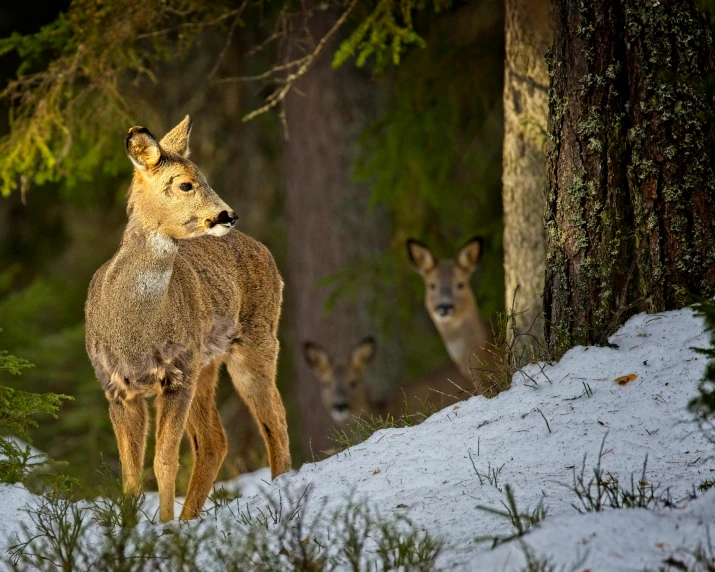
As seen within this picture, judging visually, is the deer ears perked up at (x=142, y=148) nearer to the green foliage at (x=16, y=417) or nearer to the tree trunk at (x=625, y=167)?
the green foliage at (x=16, y=417)

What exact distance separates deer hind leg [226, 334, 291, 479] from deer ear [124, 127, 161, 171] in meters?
1.59

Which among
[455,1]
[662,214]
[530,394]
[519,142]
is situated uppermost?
[455,1]

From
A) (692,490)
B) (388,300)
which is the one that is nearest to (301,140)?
(388,300)

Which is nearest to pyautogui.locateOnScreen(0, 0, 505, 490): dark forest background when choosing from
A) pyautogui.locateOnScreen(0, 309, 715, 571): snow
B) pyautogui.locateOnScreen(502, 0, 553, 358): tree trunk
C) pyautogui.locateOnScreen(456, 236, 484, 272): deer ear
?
pyautogui.locateOnScreen(456, 236, 484, 272): deer ear

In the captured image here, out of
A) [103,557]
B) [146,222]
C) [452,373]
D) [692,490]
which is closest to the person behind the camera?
[103,557]

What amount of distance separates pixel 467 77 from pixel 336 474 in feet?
21.9

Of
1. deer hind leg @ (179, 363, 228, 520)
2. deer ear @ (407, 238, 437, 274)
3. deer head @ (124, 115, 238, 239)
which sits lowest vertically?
deer hind leg @ (179, 363, 228, 520)

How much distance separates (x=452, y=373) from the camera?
38.4 feet

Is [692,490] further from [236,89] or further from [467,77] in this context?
[236,89]

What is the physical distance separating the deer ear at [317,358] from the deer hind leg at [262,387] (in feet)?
17.0

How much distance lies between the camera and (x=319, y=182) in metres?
12.8

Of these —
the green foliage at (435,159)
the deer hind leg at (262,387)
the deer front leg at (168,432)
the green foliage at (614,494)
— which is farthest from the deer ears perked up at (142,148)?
the green foliage at (435,159)

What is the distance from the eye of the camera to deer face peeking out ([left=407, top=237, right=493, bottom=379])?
11.9m

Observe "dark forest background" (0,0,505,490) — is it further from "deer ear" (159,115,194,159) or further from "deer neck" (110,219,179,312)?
"deer neck" (110,219,179,312)
